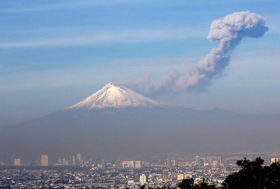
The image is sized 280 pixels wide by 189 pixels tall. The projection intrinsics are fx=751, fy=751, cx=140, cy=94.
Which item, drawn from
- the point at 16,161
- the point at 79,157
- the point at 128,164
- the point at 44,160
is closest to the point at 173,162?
the point at 128,164

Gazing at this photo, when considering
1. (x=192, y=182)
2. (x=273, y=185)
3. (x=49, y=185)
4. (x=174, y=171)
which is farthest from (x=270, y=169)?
(x=174, y=171)

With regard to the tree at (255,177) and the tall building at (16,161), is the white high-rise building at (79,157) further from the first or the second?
the tree at (255,177)

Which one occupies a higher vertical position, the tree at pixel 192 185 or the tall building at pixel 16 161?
the tall building at pixel 16 161

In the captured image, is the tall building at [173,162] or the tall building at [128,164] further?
the tall building at [128,164]

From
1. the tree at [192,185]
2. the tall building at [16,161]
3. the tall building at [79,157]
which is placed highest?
the tall building at [79,157]

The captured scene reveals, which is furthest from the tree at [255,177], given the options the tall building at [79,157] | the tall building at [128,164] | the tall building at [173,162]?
the tall building at [79,157]

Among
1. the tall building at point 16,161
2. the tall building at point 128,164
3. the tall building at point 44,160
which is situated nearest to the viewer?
the tall building at point 128,164
